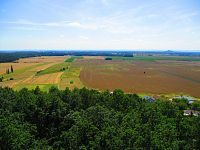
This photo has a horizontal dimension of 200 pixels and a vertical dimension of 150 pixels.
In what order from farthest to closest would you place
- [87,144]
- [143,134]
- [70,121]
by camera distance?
[70,121] → [87,144] → [143,134]

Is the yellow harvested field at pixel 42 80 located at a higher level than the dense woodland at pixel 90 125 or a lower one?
lower

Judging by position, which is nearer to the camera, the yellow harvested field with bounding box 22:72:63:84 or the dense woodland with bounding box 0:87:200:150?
the dense woodland with bounding box 0:87:200:150

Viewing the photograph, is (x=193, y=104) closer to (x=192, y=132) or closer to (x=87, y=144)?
(x=192, y=132)

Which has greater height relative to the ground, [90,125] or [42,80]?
[90,125]

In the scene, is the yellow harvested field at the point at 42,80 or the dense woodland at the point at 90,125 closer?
the dense woodland at the point at 90,125

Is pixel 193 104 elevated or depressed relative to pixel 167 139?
depressed

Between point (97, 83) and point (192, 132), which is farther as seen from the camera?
point (97, 83)

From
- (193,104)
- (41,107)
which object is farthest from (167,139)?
(193,104)

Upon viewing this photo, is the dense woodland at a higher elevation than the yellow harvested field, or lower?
higher
